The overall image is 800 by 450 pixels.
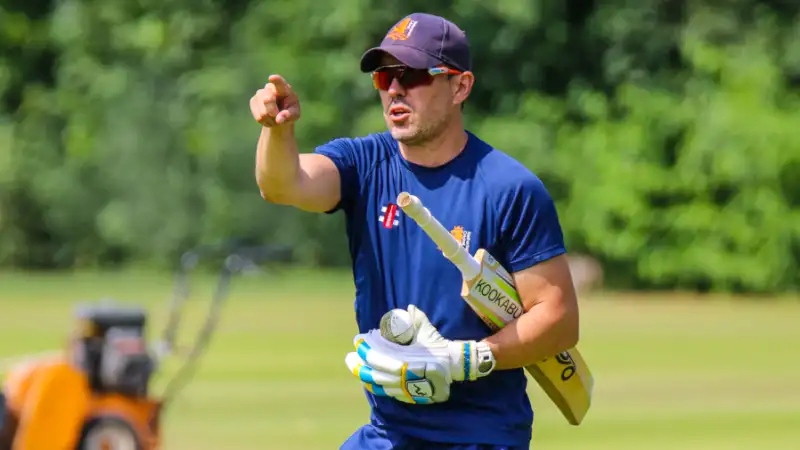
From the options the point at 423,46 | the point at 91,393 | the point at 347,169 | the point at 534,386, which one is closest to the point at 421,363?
the point at 347,169

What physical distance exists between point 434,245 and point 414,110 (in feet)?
1.31

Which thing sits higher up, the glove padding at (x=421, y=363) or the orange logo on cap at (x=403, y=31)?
the orange logo on cap at (x=403, y=31)

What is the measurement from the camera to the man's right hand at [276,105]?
13.9ft

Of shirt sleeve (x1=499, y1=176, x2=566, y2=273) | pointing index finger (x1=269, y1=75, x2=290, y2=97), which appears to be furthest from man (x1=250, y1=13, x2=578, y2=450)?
pointing index finger (x1=269, y1=75, x2=290, y2=97)

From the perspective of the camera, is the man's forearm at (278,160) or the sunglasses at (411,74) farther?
the sunglasses at (411,74)

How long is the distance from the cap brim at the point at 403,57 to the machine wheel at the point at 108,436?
4.40 meters

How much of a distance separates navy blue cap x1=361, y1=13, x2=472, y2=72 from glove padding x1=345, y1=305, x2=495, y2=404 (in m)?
0.72

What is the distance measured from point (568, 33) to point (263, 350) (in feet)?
71.7

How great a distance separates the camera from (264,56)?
39.2 metres

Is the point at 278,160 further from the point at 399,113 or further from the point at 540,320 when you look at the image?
the point at 540,320

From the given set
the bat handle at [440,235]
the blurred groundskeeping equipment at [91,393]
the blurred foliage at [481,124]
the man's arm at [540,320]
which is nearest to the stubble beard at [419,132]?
the bat handle at [440,235]

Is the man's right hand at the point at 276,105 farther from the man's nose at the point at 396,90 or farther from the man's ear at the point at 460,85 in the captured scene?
the man's ear at the point at 460,85

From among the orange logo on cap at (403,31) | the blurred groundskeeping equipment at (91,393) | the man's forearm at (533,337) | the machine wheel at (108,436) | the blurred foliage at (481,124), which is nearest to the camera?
the man's forearm at (533,337)

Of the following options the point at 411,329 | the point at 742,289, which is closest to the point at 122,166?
the point at 742,289
